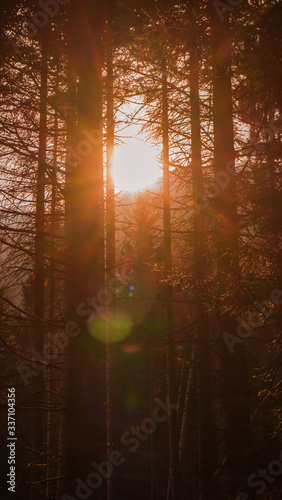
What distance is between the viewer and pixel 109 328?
14.6 meters

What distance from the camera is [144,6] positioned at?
9742mm

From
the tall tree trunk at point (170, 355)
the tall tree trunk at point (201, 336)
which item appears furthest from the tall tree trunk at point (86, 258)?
the tall tree trunk at point (170, 355)

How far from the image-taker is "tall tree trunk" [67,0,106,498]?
7176mm

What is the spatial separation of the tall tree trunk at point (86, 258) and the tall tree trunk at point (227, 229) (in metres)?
2.60

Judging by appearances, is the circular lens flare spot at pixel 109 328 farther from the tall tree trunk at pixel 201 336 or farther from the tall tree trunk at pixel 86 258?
the tall tree trunk at pixel 201 336

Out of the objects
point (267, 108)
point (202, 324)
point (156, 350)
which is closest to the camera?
point (267, 108)

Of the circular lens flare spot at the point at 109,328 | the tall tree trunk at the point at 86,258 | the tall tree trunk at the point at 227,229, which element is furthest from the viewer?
the tall tree trunk at the point at 227,229

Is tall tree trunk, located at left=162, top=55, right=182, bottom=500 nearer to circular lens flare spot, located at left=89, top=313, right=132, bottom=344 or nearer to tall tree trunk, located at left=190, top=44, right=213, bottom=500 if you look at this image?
tall tree trunk, located at left=190, top=44, right=213, bottom=500

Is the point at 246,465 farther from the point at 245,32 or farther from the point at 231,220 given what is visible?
the point at 245,32

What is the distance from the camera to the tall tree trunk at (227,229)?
924 centimetres

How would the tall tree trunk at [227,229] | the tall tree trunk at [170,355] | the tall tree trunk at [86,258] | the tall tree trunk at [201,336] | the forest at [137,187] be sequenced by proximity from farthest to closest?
the tall tree trunk at [170,355]
the tall tree trunk at [201,336]
the tall tree trunk at [227,229]
the forest at [137,187]
the tall tree trunk at [86,258]

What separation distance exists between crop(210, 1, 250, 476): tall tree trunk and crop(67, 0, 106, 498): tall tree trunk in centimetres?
260

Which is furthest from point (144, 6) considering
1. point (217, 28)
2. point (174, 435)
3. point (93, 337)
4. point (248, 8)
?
point (174, 435)

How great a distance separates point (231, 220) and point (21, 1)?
19.0ft
